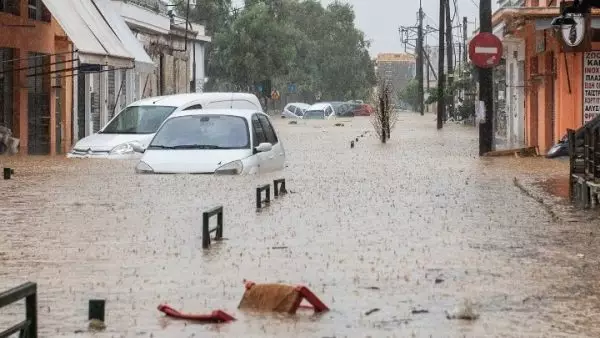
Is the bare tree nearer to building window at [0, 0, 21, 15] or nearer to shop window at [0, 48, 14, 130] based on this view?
building window at [0, 0, 21, 15]

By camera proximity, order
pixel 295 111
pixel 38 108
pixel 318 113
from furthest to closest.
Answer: pixel 295 111, pixel 318 113, pixel 38 108

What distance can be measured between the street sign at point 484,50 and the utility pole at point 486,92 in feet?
1.43

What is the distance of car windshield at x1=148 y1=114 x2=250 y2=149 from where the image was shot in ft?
72.0

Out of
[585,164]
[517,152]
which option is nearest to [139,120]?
[517,152]

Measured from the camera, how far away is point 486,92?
113ft

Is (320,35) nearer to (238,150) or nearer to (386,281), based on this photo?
(238,150)

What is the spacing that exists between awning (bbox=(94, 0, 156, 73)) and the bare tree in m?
7.90

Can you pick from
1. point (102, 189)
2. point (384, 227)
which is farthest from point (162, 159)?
point (384, 227)

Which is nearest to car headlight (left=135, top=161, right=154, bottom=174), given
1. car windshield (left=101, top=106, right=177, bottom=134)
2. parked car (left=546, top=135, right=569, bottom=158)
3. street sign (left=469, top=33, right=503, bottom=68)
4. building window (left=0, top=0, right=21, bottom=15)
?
car windshield (left=101, top=106, right=177, bottom=134)

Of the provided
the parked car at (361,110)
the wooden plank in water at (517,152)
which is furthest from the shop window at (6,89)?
the parked car at (361,110)

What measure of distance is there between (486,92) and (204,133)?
1365 centimetres

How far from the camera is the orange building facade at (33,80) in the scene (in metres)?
36.0

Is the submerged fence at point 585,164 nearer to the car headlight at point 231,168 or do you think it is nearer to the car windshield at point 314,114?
the car headlight at point 231,168

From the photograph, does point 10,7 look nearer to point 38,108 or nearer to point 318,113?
point 38,108
